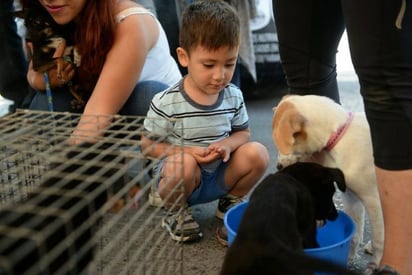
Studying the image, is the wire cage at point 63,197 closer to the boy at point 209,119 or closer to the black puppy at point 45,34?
the boy at point 209,119

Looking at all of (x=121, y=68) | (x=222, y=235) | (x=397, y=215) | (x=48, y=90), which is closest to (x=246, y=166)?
(x=222, y=235)

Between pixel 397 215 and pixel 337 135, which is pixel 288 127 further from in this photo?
pixel 397 215

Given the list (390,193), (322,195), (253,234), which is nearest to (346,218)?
(322,195)

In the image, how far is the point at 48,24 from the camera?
172cm

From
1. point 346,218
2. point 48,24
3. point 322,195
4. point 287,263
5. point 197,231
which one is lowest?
point 197,231

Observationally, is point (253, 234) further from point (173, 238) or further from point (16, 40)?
point (16, 40)

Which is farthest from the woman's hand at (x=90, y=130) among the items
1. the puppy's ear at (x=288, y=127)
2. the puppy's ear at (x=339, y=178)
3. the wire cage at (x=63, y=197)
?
the puppy's ear at (x=339, y=178)

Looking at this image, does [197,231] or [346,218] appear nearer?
[346,218]

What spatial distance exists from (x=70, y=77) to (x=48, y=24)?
0.59ft

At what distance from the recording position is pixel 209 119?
5.22 feet

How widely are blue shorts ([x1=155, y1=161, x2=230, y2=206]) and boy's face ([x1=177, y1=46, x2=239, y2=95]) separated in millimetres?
242

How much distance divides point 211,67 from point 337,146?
420 mm

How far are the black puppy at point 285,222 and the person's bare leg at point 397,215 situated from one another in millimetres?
165

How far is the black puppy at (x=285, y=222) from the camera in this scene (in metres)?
0.83
